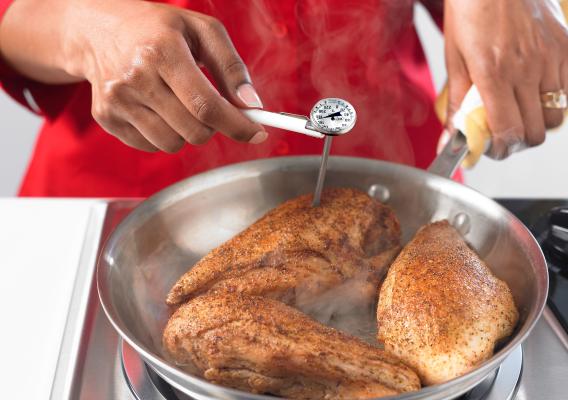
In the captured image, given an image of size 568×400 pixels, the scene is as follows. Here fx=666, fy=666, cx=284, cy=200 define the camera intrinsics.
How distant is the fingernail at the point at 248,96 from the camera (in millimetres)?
852

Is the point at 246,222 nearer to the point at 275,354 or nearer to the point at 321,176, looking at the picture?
the point at 321,176

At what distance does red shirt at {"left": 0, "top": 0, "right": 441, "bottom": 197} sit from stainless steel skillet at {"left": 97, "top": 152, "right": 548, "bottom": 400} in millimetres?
266

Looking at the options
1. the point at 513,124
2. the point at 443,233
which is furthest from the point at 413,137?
the point at 443,233

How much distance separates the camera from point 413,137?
144 cm

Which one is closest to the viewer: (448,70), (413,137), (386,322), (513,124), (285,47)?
(386,322)

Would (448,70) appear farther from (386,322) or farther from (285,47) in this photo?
(386,322)

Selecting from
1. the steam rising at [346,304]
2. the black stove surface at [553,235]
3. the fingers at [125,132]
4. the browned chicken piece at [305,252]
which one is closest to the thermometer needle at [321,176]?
the browned chicken piece at [305,252]

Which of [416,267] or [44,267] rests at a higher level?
[416,267]

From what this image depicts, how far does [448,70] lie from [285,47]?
31cm

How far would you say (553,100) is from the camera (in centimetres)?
109

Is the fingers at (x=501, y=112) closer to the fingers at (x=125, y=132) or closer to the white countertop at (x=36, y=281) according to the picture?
the fingers at (x=125, y=132)

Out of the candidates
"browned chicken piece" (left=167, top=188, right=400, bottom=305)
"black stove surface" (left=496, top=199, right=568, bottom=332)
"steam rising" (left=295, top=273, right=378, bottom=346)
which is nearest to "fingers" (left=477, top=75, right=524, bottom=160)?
"black stove surface" (left=496, top=199, right=568, bottom=332)

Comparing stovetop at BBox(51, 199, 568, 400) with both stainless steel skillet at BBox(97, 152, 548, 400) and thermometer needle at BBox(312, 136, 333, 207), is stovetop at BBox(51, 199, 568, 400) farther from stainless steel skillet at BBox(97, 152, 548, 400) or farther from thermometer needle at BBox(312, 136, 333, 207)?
thermometer needle at BBox(312, 136, 333, 207)

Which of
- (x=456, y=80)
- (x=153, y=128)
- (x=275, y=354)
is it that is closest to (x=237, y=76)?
(x=153, y=128)
